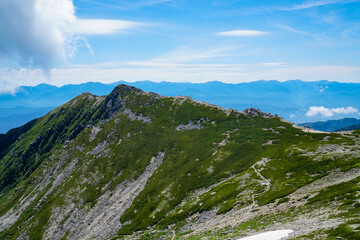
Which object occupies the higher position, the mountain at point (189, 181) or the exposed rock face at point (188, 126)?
the exposed rock face at point (188, 126)

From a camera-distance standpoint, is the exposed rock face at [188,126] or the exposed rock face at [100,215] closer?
the exposed rock face at [100,215]

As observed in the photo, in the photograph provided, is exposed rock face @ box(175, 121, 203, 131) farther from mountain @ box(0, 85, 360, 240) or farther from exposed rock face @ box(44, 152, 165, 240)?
exposed rock face @ box(44, 152, 165, 240)

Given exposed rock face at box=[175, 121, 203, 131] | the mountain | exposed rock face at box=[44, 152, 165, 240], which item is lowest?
exposed rock face at box=[44, 152, 165, 240]

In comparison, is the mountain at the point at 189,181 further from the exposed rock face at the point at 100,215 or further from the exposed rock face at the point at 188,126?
the exposed rock face at the point at 188,126

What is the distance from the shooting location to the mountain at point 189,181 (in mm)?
44156

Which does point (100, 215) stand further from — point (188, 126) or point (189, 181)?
point (188, 126)

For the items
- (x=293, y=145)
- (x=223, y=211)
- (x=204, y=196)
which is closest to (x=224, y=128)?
(x=293, y=145)

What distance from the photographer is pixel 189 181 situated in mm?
91250

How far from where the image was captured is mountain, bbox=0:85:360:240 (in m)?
44.2

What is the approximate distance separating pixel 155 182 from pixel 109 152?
52.6m

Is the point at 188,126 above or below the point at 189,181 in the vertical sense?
above

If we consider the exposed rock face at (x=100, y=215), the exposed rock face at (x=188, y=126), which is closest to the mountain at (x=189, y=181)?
the exposed rock face at (x=100, y=215)

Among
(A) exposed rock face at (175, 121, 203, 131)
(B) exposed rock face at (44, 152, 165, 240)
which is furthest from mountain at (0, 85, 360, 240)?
(A) exposed rock face at (175, 121, 203, 131)

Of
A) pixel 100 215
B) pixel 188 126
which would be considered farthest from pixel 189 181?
pixel 188 126
